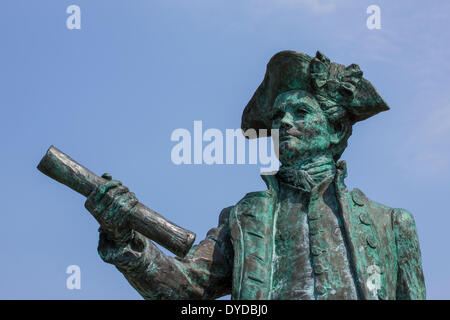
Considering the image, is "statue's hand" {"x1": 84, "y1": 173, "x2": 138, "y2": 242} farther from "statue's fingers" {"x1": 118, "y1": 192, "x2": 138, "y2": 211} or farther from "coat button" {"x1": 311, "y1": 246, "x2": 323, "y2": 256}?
"coat button" {"x1": 311, "y1": 246, "x2": 323, "y2": 256}

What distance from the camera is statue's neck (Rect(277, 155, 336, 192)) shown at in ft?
30.2

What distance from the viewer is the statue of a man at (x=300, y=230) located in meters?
8.62

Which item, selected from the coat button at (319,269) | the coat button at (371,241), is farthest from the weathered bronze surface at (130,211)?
the coat button at (371,241)

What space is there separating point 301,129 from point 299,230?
0.98 meters

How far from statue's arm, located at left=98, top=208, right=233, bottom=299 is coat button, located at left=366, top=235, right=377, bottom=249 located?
1299 millimetres

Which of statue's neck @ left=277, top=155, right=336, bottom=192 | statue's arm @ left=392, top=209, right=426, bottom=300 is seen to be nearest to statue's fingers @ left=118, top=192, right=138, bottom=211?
statue's neck @ left=277, top=155, right=336, bottom=192

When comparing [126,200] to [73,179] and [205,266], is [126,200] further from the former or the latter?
[205,266]

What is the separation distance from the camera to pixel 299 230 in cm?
897

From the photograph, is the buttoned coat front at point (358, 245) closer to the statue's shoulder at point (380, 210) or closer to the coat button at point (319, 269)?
the statue's shoulder at point (380, 210)

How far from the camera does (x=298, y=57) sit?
956 cm

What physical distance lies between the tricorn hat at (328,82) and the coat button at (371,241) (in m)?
1.32

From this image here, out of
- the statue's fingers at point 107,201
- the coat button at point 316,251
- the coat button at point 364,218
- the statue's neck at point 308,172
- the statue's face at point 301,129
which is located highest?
the statue's face at point 301,129

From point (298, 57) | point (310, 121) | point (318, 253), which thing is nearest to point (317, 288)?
point (318, 253)
